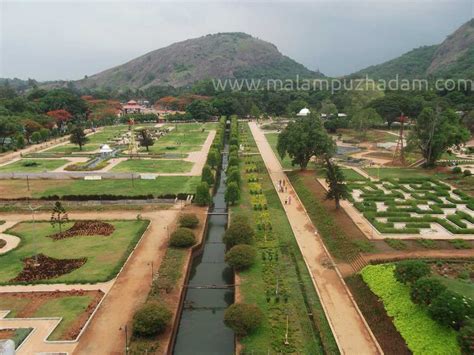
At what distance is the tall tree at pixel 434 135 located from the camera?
48.6 m

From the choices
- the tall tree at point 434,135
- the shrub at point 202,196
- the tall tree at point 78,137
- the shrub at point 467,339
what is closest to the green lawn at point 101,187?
the shrub at point 202,196

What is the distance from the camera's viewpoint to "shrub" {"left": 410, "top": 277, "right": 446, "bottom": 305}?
18.9 metres

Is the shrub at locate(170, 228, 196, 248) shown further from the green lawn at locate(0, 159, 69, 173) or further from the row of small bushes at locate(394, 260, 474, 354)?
the green lawn at locate(0, 159, 69, 173)

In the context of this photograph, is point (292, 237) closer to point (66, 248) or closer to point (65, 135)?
point (66, 248)

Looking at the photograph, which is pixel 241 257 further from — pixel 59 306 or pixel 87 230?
pixel 87 230

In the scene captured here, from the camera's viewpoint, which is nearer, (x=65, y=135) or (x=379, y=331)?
(x=379, y=331)

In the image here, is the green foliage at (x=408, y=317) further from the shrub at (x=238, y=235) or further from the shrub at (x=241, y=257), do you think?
the shrub at (x=238, y=235)

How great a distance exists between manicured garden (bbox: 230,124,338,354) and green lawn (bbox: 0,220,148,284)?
27.5 feet

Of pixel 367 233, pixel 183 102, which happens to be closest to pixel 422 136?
pixel 367 233

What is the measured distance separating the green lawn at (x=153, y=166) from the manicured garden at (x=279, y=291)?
59.6ft

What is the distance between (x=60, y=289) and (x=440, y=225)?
25.9 m

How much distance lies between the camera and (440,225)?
101ft

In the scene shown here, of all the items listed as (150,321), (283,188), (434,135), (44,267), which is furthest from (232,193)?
(434,135)

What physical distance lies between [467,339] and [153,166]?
147 feet
